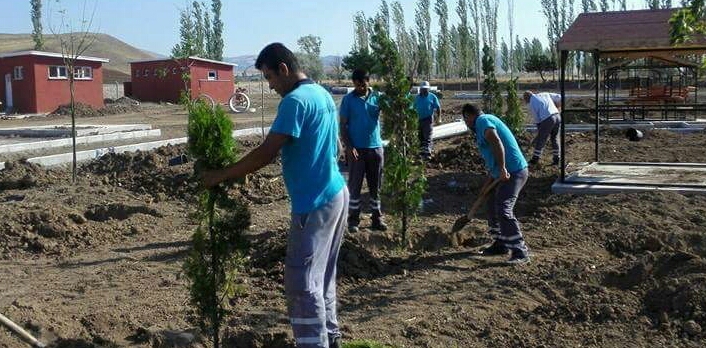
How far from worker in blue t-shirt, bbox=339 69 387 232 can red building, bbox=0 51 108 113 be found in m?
30.0

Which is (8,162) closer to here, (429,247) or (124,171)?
(124,171)

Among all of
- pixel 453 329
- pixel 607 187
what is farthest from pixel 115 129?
pixel 453 329

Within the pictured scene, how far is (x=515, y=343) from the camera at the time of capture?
16.3ft

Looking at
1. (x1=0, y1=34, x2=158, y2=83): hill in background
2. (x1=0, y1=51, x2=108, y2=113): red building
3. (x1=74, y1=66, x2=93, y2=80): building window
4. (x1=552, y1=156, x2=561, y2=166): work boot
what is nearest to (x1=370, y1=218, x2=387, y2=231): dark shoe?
(x1=552, y1=156, x2=561, y2=166): work boot

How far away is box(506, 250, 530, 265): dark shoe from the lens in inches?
269

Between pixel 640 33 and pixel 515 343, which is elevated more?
pixel 640 33

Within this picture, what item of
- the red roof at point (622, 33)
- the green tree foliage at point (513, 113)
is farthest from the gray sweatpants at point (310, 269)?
the green tree foliage at point (513, 113)

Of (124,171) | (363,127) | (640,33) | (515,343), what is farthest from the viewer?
(124,171)

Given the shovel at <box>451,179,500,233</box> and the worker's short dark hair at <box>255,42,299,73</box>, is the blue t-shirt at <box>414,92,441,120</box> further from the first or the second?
the worker's short dark hair at <box>255,42,299,73</box>

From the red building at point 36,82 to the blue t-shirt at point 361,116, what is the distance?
30053 millimetres

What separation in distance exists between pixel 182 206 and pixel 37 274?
3.53m

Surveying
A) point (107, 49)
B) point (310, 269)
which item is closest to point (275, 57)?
point (310, 269)

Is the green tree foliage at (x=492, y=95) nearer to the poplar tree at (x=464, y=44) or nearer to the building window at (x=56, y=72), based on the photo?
the building window at (x=56, y=72)

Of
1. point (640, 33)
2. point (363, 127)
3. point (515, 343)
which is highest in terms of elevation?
point (640, 33)
